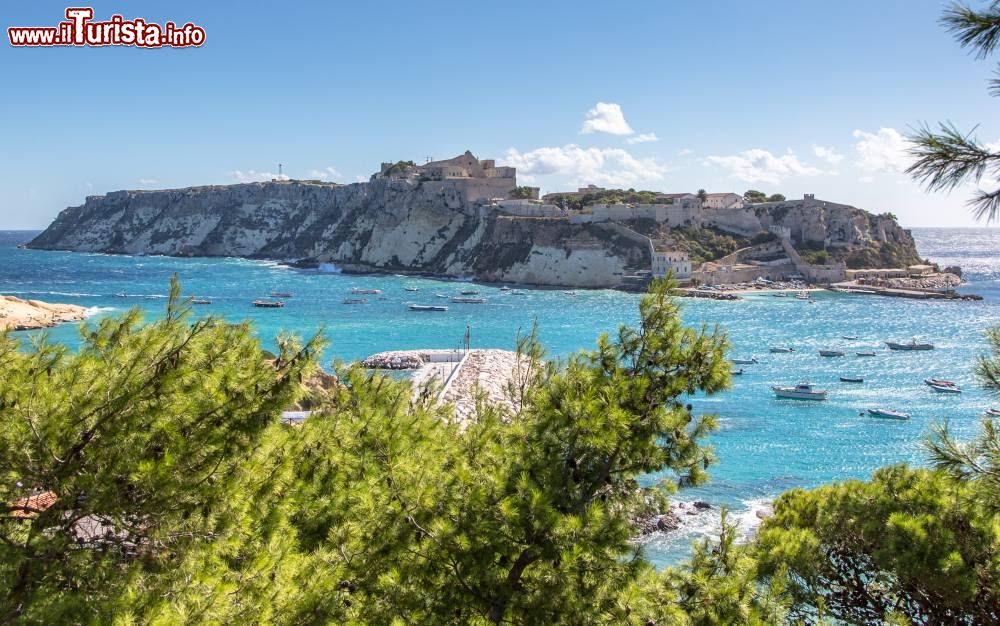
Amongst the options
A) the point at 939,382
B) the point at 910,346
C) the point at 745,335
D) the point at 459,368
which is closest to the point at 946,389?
the point at 939,382

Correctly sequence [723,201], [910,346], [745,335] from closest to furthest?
[910,346] < [745,335] < [723,201]

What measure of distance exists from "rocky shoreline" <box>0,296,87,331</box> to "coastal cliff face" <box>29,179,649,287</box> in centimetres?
4452

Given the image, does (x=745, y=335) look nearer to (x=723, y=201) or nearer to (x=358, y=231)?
(x=723, y=201)

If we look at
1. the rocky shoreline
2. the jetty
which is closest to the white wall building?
the jetty

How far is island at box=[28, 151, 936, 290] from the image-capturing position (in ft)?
251

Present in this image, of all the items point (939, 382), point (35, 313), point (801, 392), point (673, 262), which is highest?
point (673, 262)

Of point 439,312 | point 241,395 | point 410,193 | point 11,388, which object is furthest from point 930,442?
point 410,193

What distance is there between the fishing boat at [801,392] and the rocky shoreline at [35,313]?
138ft

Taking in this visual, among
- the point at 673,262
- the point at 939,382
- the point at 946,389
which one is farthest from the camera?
the point at 673,262

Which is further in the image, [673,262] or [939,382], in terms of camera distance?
[673,262]

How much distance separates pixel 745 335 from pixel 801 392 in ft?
53.6

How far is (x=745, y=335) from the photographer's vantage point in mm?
47000

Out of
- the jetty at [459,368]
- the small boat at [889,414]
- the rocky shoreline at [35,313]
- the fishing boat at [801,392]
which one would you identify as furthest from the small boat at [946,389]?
the rocky shoreline at [35,313]

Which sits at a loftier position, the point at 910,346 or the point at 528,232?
the point at 528,232
